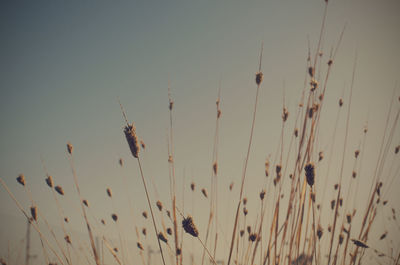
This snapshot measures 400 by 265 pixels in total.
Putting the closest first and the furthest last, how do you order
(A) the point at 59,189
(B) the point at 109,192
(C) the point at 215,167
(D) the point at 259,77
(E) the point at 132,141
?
(E) the point at 132,141 → (D) the point at 259,77 → (A) the point at 59,189 → (C) the point at 215,167 → (B) the point at 109,192

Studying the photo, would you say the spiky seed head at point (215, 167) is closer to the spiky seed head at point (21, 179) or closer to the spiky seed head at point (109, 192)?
the spiky seed head at point (109, 192)

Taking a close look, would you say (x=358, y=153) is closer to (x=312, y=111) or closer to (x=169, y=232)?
(x=312, y=111)

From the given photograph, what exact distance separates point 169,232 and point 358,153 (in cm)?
140

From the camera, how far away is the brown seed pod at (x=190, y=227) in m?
0.66

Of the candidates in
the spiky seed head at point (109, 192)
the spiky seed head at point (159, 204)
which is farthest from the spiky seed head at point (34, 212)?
the spiky seed head at point (159, 204)

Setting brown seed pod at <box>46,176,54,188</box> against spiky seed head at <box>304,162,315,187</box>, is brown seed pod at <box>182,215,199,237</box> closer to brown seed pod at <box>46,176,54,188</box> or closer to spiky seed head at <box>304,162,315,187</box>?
spiky seed head at <box>304,162,315,187</box>

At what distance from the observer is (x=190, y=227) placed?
0.67 meters

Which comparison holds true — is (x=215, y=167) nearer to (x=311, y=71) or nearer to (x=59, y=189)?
(x=311, y=71)

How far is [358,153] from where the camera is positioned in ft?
4.45

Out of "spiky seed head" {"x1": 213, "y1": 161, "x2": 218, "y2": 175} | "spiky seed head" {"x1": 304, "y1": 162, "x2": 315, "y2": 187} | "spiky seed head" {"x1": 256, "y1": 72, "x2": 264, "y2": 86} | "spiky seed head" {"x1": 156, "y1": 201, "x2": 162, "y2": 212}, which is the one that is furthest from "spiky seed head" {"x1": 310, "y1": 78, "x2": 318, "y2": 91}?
"spiky seed head" {"x1": 156, "y1": 201, "x2": 162, "y2": 212}

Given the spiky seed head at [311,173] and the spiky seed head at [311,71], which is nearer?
the spiky seed head at [311,173]

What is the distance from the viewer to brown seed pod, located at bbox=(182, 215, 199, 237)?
2.18 ft

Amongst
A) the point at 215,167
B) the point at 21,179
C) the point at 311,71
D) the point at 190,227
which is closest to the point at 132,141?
the point at 190,227

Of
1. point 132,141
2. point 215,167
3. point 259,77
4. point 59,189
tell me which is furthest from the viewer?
point 215,167
